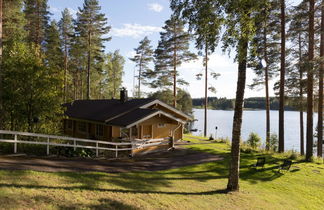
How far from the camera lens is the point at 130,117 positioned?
18.1 m

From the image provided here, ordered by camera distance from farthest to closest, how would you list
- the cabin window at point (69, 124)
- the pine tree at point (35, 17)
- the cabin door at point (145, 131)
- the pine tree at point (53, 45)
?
the pine tree at point (53, 45)
the pine tree at point (35, 17)
the cabin window at point (69, 124)
the cabin door at point (145, 131)

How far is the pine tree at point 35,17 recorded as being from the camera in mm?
30531

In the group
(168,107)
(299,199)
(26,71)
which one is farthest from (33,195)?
(168,107)

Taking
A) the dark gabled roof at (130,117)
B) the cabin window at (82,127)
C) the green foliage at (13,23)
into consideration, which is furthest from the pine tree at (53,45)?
the dark gabled roof at (130,117)

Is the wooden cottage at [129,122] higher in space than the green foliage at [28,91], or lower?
lower

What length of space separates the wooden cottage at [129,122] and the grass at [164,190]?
6.09m

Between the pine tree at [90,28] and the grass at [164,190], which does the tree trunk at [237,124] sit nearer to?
the grass at [164,190]

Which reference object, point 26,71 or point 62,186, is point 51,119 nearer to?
point 26,71

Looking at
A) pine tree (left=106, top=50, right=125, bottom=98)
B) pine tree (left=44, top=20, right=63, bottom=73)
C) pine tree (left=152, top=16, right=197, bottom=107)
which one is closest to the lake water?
pine tree (left=152, top=16, right=197, bottom=107)

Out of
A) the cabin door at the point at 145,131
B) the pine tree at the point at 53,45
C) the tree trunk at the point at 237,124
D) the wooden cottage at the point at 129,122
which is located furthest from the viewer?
the pine tree at the point at 53,45

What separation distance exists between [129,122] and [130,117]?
A: 1.23m

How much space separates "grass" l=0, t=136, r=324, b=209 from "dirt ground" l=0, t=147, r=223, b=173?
2.65 feet

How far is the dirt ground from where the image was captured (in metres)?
9.45

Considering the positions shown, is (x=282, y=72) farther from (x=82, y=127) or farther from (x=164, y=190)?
(x=82, y=127)
